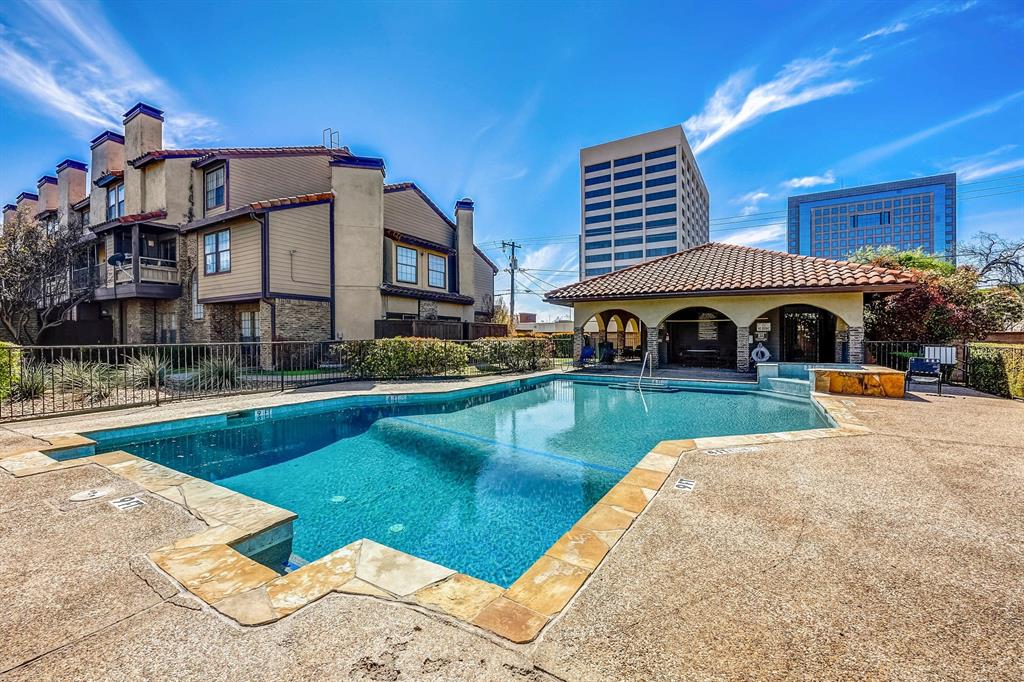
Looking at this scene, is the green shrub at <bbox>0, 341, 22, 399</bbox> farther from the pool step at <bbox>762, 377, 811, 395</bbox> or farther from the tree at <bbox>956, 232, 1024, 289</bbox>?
the tree at <bbox>956, 232, 1024, 289</bbox>

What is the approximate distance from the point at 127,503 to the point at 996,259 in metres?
31.1

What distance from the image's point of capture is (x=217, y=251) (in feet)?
54.7

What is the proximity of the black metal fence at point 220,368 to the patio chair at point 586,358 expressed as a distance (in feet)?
4.23

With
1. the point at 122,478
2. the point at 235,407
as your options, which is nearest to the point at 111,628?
the point at 122,478

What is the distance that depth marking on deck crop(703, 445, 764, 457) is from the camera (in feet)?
16.3

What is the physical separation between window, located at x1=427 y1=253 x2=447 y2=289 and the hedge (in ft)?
62.8

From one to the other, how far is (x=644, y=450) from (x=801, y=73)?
49.6 feet

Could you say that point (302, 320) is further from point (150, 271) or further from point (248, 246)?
point (150, 271)

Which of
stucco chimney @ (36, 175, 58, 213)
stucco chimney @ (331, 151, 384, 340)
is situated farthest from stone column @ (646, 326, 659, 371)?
stucco chimney @ (36, 175, 58, 213)

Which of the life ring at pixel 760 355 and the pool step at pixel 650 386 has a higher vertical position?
the life ring at pixel 760 355

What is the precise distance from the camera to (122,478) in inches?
165

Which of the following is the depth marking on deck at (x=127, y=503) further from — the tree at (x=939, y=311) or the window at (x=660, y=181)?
the window at (x=660, y=181)

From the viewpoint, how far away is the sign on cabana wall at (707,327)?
18.7m

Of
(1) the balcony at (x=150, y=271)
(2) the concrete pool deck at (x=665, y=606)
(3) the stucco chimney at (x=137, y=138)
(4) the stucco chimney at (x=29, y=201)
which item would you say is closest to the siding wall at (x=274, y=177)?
(1) the balcony at (x=150, y=271)
